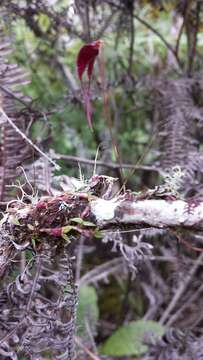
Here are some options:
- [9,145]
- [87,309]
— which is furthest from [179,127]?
[87,309]

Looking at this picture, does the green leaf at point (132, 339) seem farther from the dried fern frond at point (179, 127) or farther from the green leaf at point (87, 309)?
the dried fern frond at point (179, 127)

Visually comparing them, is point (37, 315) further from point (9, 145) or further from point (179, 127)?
point (179, 127)

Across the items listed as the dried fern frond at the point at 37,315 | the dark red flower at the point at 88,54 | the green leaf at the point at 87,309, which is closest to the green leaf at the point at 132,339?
the green leaf at the point at 87,309

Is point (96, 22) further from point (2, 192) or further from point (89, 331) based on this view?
point (89, 331)

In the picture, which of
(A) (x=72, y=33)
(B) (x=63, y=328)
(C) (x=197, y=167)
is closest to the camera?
(B) (x=63, y=328)

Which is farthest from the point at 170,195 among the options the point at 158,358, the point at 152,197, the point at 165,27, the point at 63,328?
the point at 165,27

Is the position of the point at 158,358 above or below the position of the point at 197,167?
below

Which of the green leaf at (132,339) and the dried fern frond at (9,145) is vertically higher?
the dried fern frond at (9,145)
